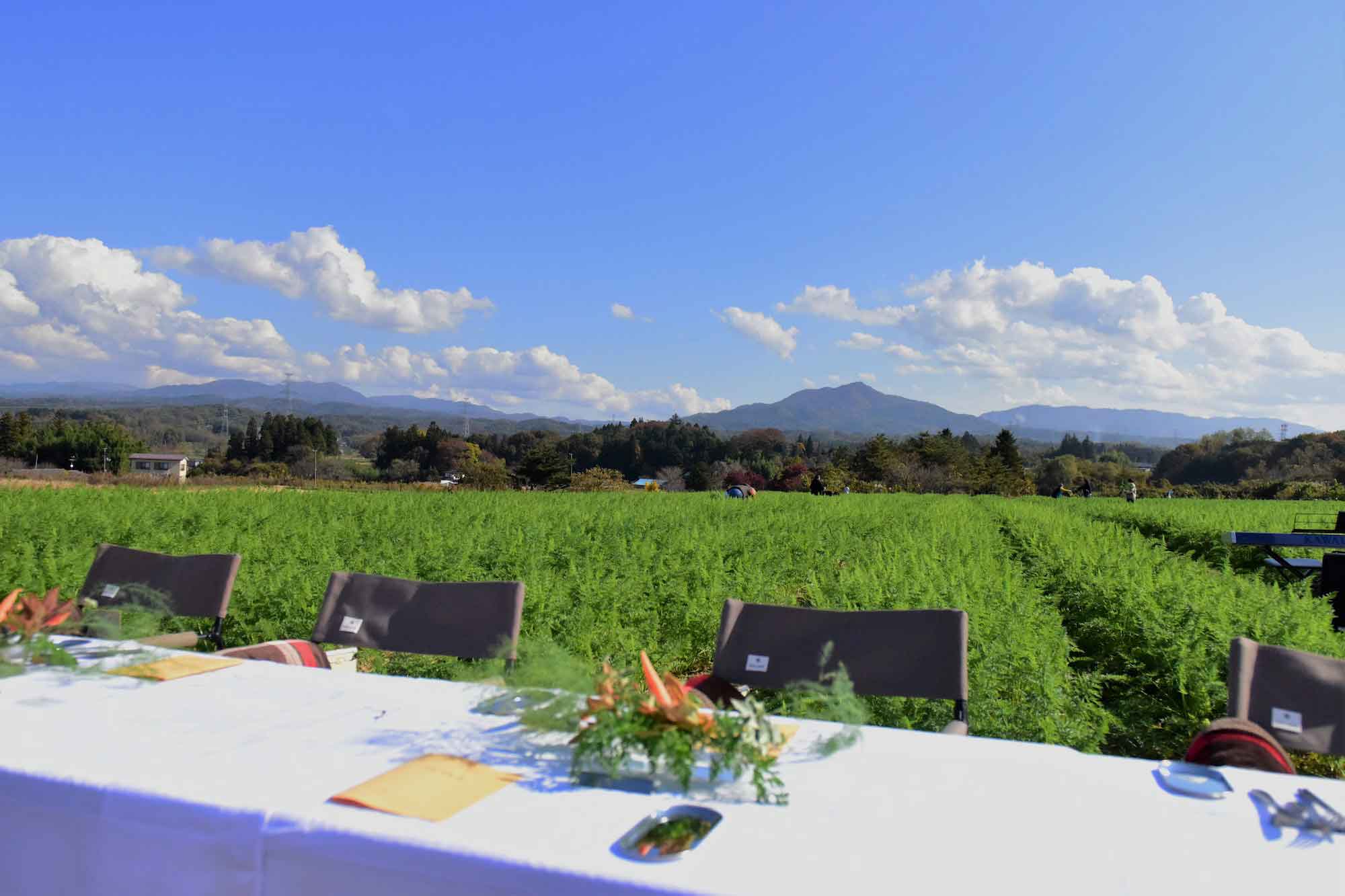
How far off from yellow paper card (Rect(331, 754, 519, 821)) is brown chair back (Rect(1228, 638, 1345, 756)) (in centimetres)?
169

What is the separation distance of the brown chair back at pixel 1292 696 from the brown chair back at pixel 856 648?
2.07ft

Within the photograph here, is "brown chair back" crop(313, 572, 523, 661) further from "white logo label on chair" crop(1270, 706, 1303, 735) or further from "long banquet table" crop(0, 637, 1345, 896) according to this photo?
"white logo label on chair" crop(1270, 706, 1303, 735)

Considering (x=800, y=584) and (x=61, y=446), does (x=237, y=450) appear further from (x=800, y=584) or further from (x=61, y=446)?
(x=800, y=584)

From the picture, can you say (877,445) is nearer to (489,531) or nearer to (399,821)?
(489,531)

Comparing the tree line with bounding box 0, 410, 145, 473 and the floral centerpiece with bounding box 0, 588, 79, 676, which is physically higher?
the floral centerpiece with bounding box 0, 588, 79, 676

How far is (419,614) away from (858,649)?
144 cm

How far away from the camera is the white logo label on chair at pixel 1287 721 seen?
1907 mm

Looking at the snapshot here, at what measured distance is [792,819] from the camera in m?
1.10

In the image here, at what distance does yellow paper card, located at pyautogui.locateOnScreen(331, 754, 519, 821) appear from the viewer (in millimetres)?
1086

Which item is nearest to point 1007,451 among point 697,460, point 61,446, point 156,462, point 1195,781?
point 697,460

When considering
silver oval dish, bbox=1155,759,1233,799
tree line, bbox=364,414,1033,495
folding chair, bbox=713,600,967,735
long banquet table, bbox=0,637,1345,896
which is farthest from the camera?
tree line, bbox=364,414,1033,495

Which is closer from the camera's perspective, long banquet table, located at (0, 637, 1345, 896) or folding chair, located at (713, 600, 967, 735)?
long banquet table, located at (0, 637, 1345, 896)

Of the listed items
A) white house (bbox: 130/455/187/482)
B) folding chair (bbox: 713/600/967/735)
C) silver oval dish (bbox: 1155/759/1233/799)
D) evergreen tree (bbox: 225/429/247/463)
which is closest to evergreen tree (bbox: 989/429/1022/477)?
folding chair (bbox: 713/600/967/735)

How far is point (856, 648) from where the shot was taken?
2355 millimetres
